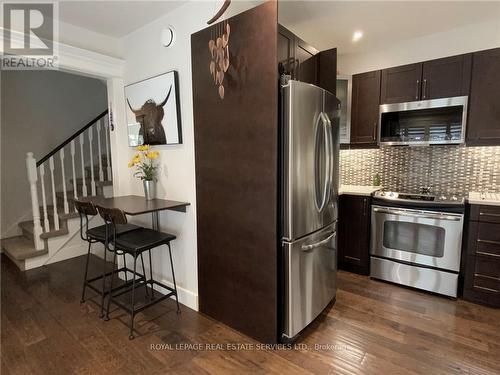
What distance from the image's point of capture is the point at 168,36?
2.43 m

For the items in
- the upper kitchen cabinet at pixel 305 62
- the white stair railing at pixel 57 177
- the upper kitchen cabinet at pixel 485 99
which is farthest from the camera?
the white stair railing at pixel 57 177

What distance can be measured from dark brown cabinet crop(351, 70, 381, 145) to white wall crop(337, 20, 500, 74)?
0.30m

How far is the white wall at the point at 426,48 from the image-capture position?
2744 millimetres

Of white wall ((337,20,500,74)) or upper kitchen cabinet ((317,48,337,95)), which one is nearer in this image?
upper kitchen cabinet ((317,48,337,95))

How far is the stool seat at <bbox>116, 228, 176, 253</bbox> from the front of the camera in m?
2.15

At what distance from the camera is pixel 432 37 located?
9.92 ft

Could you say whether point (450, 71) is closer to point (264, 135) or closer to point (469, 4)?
point (469, 4)

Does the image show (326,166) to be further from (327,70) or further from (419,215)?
(419,215)

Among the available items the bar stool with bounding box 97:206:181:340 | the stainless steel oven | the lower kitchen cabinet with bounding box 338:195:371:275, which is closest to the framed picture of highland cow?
the bar stool with bounding box 97:206:181:340

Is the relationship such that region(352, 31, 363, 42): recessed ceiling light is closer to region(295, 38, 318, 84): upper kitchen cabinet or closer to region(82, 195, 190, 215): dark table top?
region(295, 38, 318, 84): upper kitchen cabinet

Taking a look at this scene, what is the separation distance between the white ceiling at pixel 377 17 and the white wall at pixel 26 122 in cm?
380

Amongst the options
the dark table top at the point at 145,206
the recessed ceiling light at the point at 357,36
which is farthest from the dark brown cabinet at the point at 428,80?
the dark table top at the point at 145,206

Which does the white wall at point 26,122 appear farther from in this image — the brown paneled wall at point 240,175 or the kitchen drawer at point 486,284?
the kitchen drawer at point 486,284

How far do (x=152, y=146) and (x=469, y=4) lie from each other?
318 centimetres
